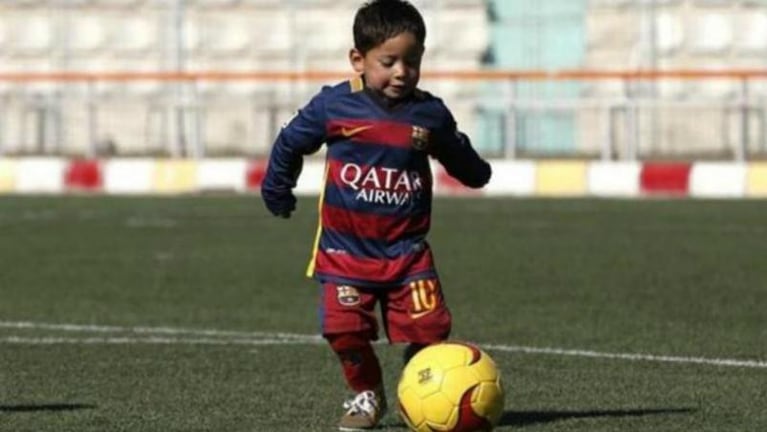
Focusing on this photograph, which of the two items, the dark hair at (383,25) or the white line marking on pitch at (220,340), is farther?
the white line marking on pitch at (220,340)

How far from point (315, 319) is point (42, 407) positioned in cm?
409

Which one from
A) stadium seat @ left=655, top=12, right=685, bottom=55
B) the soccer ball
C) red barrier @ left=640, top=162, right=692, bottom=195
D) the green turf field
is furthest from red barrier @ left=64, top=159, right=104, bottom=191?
the soccer ball

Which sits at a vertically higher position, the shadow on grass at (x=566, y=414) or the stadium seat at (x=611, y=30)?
the shadow on grass at (x=566, y=414)

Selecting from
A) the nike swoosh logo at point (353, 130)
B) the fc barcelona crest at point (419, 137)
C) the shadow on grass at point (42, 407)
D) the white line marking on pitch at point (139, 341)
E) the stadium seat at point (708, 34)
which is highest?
the nike swoosh logo at point (353, 130)

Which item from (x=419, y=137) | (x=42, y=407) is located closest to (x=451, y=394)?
(x=419, y=137)

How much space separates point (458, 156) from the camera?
9039 millimetres

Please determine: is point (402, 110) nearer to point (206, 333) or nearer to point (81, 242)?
point (206, 333)

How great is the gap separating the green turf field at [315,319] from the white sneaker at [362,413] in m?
0.11

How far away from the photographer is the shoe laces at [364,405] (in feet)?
28.9

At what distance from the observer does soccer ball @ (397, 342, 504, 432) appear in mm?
8141

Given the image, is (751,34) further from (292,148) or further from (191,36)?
(292,148)

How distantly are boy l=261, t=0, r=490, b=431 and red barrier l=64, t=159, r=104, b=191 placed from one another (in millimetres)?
19615

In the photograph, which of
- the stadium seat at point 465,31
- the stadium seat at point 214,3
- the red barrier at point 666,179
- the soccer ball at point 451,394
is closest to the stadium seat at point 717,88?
the red barrier at point 666,179

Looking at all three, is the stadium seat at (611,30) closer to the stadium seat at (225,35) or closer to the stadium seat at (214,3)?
the stadium seat at (225,35)
